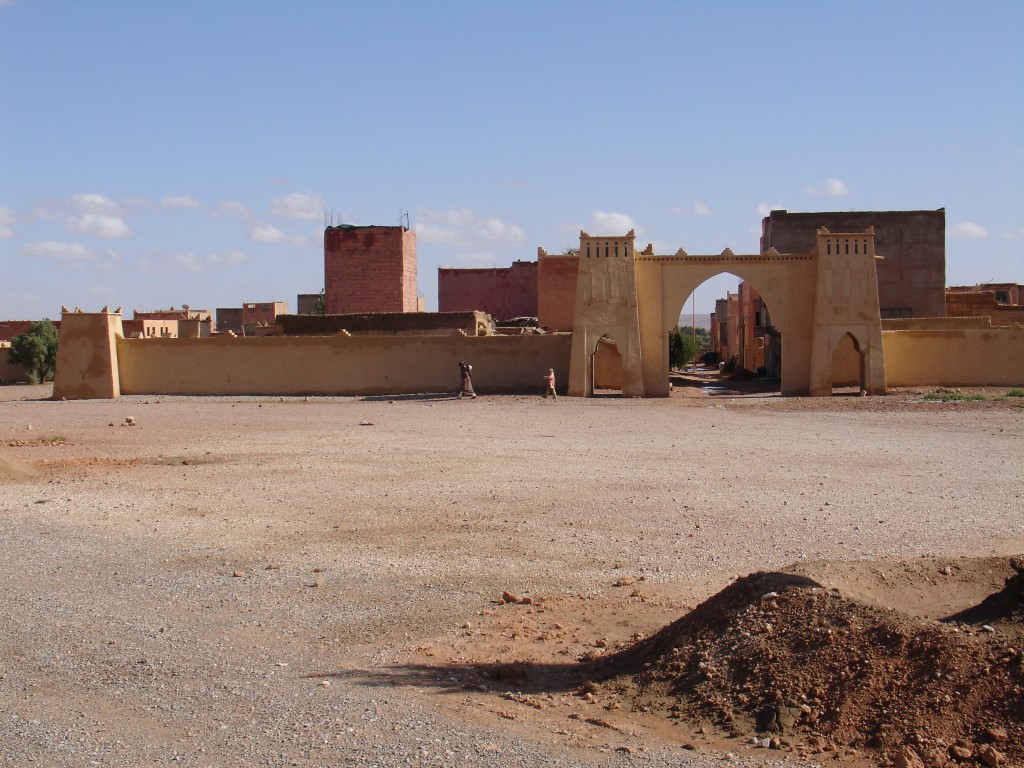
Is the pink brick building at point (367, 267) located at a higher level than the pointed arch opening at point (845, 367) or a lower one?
higher

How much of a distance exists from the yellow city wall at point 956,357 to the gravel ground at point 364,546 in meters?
11.0

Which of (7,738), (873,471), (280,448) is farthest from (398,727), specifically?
(280,448)

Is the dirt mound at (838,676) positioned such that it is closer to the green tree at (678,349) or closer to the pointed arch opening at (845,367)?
the pointed arch opening at (845,367)

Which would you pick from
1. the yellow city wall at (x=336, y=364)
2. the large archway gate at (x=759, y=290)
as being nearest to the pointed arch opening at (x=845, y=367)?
the large archway gate at (x=759, y=290)

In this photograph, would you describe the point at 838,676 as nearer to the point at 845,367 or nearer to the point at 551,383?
the point at 551,383

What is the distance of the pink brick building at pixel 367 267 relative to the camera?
4266 centimetres

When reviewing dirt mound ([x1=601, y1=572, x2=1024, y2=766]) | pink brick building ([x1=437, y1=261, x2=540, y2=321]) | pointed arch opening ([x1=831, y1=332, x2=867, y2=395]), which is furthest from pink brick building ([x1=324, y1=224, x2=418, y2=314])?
dirt mound ([x1=601, y1=572, x2=1024, y2=766])

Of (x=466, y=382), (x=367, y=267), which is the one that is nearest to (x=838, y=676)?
(x=466, y=382)

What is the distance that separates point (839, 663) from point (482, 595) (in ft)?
10.6

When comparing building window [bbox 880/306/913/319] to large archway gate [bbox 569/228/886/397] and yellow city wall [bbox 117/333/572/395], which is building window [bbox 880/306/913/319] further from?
yellow city wall [bbox 117/333/572/395]

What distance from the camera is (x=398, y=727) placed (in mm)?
5254

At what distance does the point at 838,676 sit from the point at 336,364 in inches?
1101

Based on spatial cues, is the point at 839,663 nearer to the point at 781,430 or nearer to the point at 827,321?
the point at 781,430

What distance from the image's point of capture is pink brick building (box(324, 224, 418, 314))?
42656 mm
